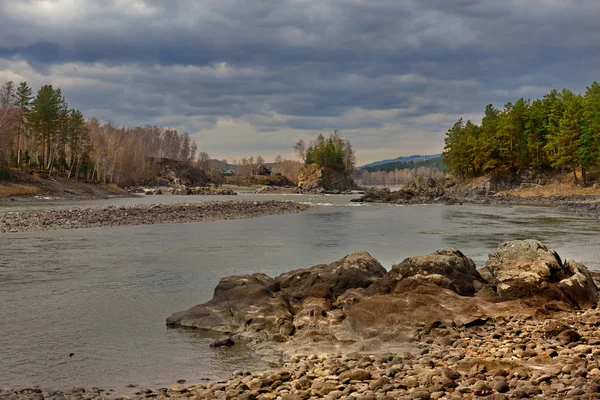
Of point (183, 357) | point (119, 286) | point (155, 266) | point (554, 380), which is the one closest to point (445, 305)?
point (554, 380)

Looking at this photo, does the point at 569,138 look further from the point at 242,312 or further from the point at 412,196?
the point at 242,312

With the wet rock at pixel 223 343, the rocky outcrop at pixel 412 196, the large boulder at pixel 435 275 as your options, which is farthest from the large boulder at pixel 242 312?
the rocky outcrop at pixel 412 196

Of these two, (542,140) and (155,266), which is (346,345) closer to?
(155,266)

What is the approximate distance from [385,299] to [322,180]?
169884 millimetres

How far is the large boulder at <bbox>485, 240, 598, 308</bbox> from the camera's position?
13.0 metres

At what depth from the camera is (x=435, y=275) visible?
14.1 meters

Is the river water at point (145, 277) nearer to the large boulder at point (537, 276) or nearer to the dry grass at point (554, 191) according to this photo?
the large boulder at point (537, 276)

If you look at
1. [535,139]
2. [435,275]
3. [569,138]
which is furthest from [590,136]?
[435,275]

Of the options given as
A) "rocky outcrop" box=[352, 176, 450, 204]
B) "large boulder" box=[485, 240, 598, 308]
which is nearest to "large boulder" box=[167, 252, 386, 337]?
"large boulder" box=[485, 240, 598, 308]

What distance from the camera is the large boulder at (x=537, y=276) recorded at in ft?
42.7

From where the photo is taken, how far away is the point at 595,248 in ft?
86.5

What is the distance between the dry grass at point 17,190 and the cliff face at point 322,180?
340 feet

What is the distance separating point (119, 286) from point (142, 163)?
161 m

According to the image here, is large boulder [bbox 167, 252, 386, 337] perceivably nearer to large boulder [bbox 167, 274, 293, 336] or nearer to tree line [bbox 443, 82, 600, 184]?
large boulder [bbox 167, 274, 293, 336]
